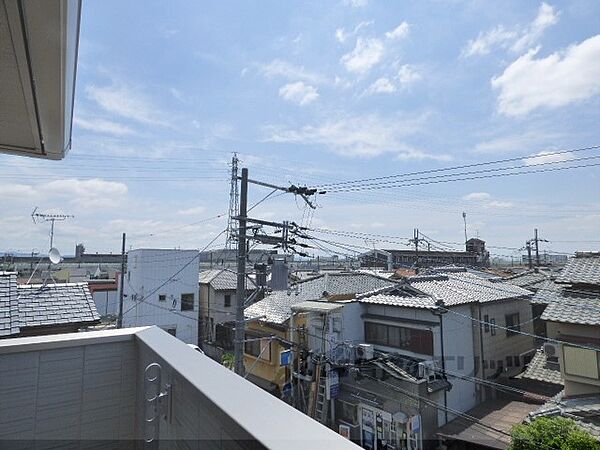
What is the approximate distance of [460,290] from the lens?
13.2m

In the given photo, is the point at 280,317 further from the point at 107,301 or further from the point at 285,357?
the point at 107,301

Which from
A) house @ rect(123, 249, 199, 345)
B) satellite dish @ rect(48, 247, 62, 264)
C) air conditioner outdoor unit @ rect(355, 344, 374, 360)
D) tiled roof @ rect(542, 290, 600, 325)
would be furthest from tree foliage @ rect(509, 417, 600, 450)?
house @ rect(123, 249, 199, 345)

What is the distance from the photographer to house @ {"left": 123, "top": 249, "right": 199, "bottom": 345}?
19156 mm

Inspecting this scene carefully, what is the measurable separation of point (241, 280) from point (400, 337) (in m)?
6.44

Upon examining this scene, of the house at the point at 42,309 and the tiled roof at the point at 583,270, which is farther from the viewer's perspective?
the tiled roof at the point at 583,270

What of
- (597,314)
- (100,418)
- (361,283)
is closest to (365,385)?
(361,283)

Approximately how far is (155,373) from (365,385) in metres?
10.8

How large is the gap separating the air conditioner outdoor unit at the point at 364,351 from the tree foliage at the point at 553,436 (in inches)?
204

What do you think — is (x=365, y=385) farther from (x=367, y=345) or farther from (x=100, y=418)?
(x=100, y=418)

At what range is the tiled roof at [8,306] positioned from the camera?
5602mm

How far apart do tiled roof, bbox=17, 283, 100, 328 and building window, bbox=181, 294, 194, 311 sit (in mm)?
12692

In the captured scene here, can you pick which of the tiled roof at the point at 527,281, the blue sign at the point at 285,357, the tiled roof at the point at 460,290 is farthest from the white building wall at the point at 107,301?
the tiled roof at the point at 527,281

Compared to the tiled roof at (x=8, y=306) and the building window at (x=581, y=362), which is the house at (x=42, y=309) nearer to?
the tiled roof at (x=8, y=306)

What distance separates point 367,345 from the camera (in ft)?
39.4
